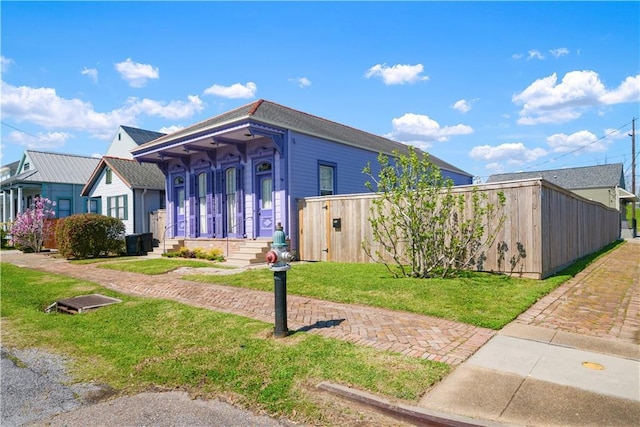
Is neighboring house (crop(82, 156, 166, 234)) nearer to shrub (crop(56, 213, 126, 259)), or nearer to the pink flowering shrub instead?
the pink flowering shrub

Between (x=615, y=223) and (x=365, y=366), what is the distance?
28348mm

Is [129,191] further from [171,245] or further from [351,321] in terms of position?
[351,321]

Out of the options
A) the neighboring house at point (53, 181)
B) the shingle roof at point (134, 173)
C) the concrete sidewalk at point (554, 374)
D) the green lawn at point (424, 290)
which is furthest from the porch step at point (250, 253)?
the neighboring house at point (53, 181)

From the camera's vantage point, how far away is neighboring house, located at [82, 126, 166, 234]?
22.5m

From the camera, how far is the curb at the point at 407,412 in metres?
3.11

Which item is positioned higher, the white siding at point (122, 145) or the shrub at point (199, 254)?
the white siding at point (122, 145)

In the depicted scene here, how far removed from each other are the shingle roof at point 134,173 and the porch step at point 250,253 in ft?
36.3

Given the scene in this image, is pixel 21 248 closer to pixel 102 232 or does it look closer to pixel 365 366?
pixel 102 232

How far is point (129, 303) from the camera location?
7.62 metres

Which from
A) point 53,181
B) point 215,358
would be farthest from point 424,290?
point 53,181

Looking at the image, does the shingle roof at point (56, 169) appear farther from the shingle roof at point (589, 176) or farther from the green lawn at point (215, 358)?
the shingle roof at point (589, 176)

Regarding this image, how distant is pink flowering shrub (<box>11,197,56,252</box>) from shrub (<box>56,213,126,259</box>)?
4949 mm

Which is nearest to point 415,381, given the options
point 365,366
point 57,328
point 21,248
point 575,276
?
point 365,366

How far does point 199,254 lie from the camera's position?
15133 millimetres
